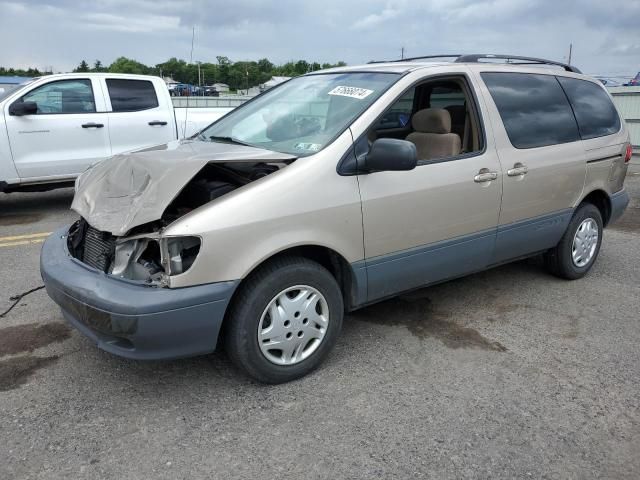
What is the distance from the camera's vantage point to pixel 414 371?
3.36 metres

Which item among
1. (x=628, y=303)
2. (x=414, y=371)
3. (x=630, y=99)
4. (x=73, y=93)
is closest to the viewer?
(x=414, y=371)

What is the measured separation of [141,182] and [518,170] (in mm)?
2611

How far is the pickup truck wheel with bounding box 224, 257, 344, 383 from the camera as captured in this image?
2932 mm

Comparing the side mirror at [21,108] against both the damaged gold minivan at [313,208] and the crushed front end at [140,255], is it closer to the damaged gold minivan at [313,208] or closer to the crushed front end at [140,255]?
the damaged gold minivan at [313,208]

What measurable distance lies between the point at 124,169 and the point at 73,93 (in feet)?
17.0

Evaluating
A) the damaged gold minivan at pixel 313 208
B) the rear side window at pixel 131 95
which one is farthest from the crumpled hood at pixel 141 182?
the rear side window at pixel 131 95

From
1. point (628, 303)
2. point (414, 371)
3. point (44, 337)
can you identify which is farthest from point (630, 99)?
point (44, 337)

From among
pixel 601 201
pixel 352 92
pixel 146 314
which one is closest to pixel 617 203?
pixel 601 201

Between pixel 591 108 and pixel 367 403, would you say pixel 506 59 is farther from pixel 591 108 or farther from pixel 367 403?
pixel 367 403

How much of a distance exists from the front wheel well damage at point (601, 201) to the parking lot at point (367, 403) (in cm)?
104

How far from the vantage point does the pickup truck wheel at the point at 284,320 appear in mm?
2932

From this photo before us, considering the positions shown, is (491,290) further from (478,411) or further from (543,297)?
(478,411)

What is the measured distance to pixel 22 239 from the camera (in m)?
6.15

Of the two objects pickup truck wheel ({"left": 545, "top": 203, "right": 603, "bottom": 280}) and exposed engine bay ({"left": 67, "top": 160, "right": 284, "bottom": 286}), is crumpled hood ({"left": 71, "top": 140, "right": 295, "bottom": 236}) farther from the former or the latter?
pickup truck wheel ({"left": 545, "top": 203, "right": 603, "bottom": 280})
